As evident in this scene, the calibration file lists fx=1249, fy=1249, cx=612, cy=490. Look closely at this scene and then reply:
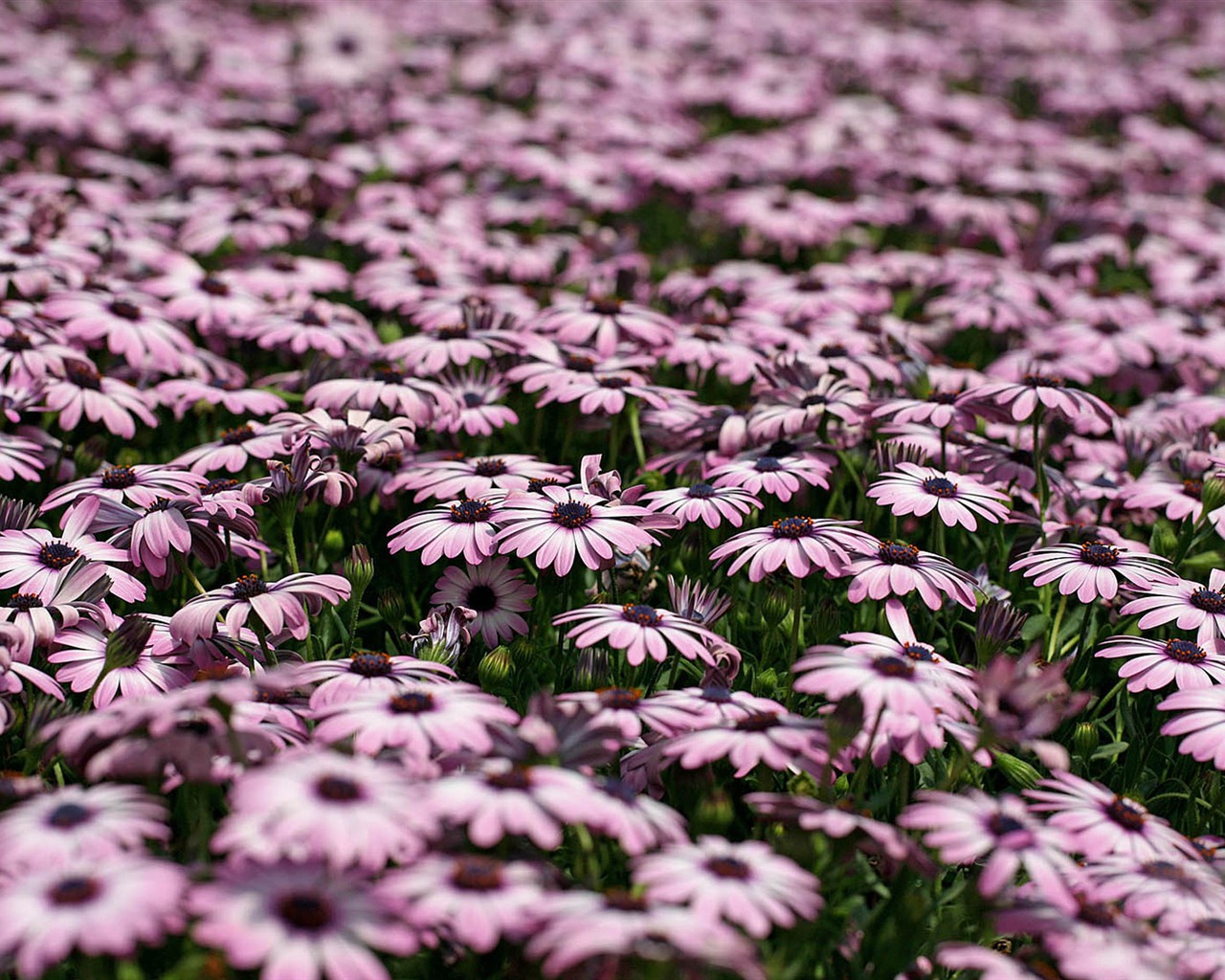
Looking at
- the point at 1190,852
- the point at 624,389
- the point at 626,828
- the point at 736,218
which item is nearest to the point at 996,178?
the point at 736,218

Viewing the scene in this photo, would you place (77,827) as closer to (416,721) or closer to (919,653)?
(416,721)

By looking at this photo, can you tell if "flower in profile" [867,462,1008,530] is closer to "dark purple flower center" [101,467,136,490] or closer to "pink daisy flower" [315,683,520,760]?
"pink daisy flower" [315,683,520,760]

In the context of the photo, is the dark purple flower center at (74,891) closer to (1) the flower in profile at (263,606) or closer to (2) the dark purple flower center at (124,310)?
(1) the flower in profile at (263,606)

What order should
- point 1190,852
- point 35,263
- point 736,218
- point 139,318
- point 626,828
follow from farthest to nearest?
1. point 736,218
2. point 35,263
3. point 139,318
4. point 1190,852
5. point 626,828

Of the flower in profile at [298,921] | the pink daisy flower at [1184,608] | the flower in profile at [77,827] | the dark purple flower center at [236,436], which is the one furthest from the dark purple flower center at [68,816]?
the pink daisy flower at [1184,608]

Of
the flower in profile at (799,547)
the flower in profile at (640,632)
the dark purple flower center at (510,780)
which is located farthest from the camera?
the flower in profile at (799,547)

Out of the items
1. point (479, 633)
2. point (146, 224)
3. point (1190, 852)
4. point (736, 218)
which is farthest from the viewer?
point (736, 218)

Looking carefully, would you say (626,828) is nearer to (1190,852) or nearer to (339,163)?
(1190,852)
